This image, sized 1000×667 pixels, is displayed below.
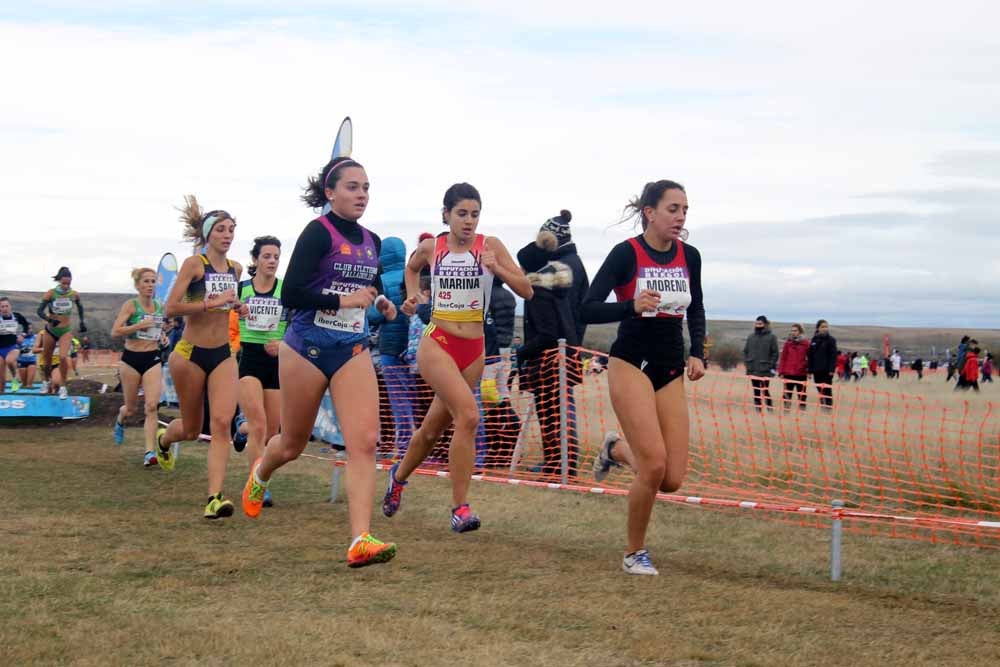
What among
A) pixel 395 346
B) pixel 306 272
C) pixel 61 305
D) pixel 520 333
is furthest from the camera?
pixel 520 333

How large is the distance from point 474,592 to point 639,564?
1.11m

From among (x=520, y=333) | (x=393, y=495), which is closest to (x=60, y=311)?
(x=393, y=495)

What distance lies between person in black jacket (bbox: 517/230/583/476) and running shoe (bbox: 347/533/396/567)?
4.87m

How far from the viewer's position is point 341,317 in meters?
6.31

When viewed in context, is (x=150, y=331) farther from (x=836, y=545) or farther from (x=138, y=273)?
(x=836, y=545)

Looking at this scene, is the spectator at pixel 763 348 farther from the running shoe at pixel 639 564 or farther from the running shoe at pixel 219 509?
the running shoe at pixel 639 564

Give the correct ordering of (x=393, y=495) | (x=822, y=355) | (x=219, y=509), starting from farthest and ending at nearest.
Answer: (x=822, y=355) < (x=219, y=509) < (x=393, y=495)

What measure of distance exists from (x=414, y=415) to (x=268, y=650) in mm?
8133

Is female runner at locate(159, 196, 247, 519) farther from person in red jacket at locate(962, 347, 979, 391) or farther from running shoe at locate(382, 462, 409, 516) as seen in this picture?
person in red jacket at locate(962, 347, 979, 391)

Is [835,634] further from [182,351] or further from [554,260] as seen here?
[554,260]

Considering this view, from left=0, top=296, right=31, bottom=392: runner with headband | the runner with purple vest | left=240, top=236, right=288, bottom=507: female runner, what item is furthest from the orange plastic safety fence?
left=0, top=296, right=31, bottom=392: runner with headband

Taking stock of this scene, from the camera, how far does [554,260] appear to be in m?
10.8

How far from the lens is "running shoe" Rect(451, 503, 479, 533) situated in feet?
23.3

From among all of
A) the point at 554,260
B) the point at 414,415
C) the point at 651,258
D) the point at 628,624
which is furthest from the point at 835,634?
the point at 414,415
